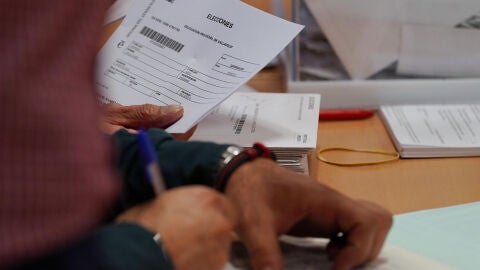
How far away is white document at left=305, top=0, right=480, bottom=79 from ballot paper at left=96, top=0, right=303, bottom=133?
6.5 inches

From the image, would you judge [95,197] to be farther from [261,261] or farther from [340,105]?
[340,105]

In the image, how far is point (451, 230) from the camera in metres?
0.72

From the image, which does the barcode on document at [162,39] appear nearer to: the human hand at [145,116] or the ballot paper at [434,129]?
the human hand at [145,116]

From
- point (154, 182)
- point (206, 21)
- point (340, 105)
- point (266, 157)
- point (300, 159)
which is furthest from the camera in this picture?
point (340, 105)

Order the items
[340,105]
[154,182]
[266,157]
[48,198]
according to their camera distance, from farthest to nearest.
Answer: [340,105], [266,157], [154,182], [48,198]

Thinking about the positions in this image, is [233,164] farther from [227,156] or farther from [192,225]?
[192,225]

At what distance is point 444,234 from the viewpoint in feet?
2.33

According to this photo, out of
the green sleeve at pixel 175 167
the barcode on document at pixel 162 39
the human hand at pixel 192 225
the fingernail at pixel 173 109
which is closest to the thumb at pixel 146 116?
the fingernail at pixel 173 109

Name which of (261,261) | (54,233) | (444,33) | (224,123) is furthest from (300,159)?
(54,233)

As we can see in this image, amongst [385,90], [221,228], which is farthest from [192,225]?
[385,90]

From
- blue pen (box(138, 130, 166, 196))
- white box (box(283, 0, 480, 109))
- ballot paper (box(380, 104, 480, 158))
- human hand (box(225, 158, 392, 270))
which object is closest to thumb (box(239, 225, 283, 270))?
human hand (box(225, 158, 392, 270))

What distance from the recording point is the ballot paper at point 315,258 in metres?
0.63

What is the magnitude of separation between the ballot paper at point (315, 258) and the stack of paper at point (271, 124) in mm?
185

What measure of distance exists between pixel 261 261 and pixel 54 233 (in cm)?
27
